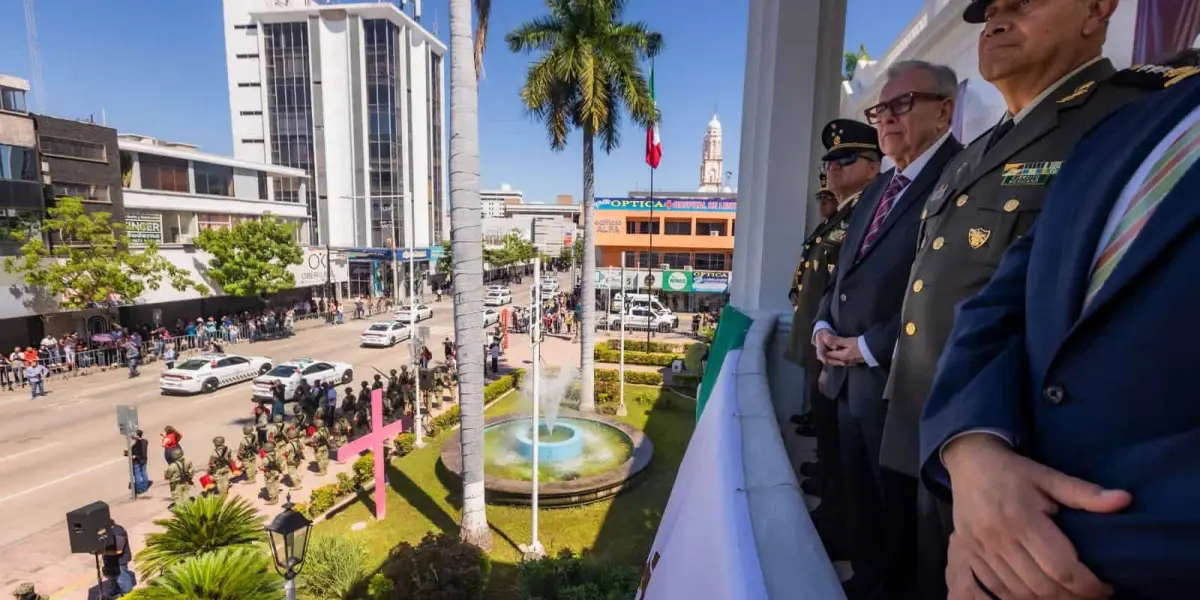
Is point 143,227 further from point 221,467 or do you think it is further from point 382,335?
point 221,467

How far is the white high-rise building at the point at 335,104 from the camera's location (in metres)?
47.4

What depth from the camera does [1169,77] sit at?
3.95 ft

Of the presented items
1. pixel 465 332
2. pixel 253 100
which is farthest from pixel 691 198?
pixel 253 100

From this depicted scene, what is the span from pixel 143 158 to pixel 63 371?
1101 centimetres

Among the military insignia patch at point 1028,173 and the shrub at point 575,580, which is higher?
the military insignia patch at point 1028,173

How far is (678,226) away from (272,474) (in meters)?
32.5

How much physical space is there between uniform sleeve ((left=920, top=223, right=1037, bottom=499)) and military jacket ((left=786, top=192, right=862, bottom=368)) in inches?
96.3

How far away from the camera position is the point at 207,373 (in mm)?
19125

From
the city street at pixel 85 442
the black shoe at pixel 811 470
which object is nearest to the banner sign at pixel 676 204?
Answer: the city street at pixel 85 442

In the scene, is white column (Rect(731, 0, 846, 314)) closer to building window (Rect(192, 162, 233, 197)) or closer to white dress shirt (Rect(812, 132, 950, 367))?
white dress shirt (Rect(812, 132, 950, 367))

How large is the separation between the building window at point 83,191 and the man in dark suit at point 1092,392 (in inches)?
1197

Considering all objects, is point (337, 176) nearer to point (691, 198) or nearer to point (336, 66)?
point (336, 66)

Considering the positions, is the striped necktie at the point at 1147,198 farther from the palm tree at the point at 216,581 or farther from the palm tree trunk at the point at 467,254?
the palm tree trunk at the point at 467,254

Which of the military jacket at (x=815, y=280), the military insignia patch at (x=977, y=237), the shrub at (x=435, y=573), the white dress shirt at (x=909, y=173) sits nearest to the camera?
the military insignia patch at (x=977, y=237)
